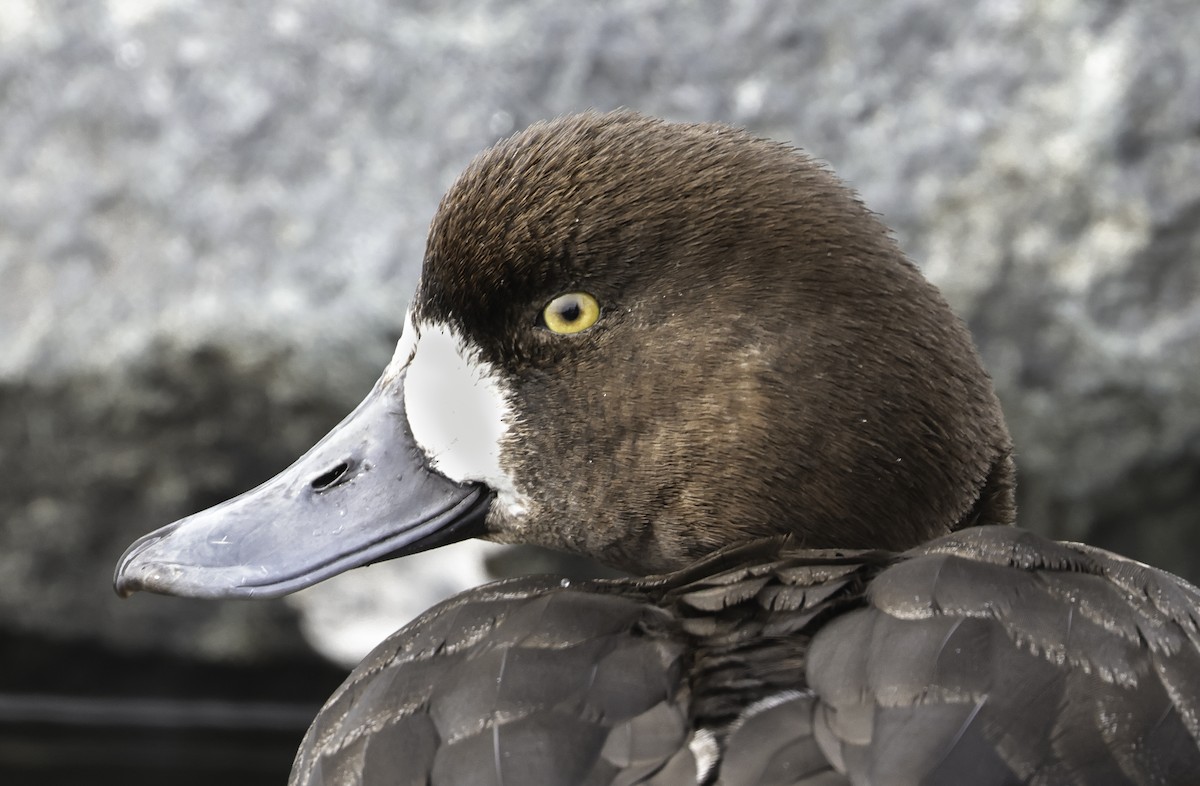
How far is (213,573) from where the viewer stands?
59.9 inches

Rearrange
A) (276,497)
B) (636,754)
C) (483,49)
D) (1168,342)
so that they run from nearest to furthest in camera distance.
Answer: (636,754) < (276,497) < (1168,342) < (483,49)

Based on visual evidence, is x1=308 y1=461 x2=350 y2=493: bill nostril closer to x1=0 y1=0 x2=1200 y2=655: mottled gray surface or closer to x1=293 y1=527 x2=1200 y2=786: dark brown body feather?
x1=293 y1=527 x2=1200 y2=786: dark brown body feather

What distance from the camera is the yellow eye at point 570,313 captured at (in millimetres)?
1490

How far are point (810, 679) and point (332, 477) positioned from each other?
0.71 m

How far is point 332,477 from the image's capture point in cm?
160

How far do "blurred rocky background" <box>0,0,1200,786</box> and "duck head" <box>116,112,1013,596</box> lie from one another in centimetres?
122

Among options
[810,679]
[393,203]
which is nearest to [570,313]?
[810,679]

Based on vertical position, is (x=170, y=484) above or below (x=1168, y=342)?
above

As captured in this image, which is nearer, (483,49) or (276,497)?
(276,497)

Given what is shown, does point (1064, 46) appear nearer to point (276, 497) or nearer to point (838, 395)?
point (838, 395)

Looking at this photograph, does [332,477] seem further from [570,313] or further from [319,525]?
[570,313]

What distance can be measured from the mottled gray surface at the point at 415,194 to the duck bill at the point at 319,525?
1153 millimetres

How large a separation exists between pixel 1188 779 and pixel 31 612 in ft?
8.30

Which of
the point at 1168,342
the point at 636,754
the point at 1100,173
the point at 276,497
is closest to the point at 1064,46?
the point at 1100,173
